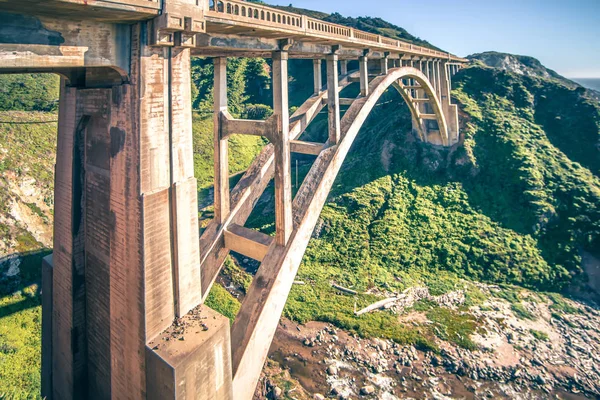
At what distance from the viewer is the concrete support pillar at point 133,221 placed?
609cm

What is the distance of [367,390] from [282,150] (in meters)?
9.06

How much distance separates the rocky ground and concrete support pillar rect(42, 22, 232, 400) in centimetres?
698

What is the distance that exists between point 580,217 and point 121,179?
23754 millimetres

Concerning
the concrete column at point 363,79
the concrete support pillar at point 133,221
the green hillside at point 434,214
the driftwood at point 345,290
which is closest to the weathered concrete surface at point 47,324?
the concrete support pillar at point 133,221

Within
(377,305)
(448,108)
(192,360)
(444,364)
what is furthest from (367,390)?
(448,108)

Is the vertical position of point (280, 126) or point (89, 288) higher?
point (280, 126)

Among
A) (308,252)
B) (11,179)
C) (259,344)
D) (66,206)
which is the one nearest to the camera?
(66,206)

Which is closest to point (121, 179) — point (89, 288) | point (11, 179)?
point (89, 288)

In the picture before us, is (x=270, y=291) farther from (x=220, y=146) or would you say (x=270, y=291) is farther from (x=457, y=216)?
(x=457, y=216)

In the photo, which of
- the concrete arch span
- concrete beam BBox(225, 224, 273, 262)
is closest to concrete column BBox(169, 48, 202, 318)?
concrete beam BBox(225, 224, 273, 262)

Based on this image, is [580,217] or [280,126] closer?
[280,126]

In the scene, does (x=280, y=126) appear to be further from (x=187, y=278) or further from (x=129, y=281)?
(x=129, y=281)

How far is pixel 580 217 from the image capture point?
845 inches

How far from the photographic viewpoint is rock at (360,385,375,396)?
42.9 ft
